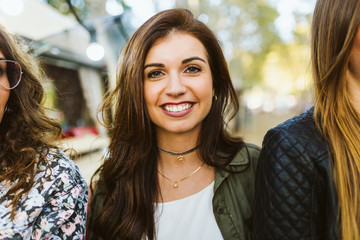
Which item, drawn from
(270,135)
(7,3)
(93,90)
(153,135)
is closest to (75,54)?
(93,90)

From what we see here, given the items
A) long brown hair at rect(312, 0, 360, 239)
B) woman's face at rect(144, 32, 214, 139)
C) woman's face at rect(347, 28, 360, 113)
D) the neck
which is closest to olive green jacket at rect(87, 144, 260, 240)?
the neck

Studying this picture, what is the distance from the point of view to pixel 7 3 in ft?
18.8

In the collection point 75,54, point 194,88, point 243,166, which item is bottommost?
point 243,166

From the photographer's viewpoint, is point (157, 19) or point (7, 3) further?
point (7, 3)

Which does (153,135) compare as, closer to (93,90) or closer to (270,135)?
(270,135)

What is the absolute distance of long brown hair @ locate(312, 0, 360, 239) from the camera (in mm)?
1165

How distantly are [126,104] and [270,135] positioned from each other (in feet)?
3.27

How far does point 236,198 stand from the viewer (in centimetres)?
194

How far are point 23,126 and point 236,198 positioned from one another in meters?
1.41

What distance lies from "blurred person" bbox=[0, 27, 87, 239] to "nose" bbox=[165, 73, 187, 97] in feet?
2.36

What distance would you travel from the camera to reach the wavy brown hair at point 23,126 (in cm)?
158

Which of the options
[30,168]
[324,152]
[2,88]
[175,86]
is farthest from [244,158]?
[2,88]

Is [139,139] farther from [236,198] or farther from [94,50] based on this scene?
[94,50]

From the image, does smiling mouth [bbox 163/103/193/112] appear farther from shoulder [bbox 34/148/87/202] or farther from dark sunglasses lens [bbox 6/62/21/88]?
dark sunglasses lens [bbox 6/62/21/88]
